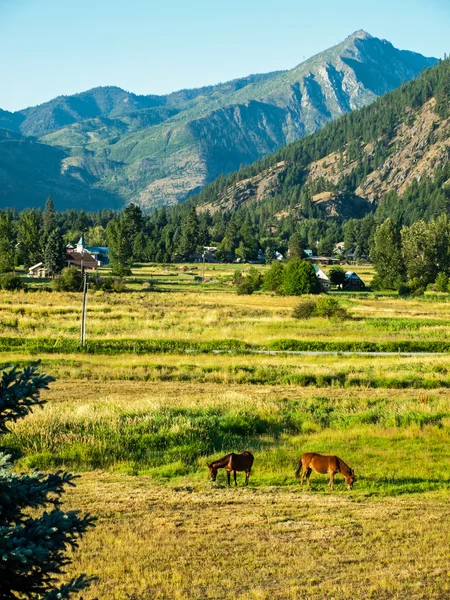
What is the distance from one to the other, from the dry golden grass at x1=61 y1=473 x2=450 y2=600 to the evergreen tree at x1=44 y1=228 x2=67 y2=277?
106 metres

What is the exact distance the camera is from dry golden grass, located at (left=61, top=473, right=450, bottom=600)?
12641 millimetres

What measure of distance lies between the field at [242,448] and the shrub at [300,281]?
45.3m

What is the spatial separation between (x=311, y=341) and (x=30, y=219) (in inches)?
4003

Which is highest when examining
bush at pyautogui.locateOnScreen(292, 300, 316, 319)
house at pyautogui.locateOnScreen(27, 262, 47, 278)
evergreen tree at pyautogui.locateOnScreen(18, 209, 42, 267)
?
evergreen tree at pyautogui.locateOnScreen(18, 209, 42, 267)

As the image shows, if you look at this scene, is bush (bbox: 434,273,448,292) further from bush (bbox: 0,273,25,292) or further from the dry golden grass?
the dry golden grass

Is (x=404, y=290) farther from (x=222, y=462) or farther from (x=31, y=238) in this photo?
(x=222, y=462)

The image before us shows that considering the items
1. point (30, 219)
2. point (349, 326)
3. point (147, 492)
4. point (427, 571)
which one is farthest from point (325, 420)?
point (30, 219)

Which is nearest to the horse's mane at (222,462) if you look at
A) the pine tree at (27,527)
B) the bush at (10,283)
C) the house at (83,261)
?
the pine tree at (27,527)

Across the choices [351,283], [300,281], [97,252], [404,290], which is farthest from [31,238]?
[404,290]

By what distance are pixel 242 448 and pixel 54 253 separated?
10415 cm

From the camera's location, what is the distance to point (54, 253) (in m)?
122

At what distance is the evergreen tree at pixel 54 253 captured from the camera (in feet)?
396

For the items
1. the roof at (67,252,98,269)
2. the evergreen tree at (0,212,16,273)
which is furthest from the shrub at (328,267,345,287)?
the evergreen tree at (0,212,16,273)

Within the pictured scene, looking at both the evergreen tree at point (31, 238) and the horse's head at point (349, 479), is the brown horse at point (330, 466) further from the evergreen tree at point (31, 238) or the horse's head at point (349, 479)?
the evergreen tree at point (31, 238)
